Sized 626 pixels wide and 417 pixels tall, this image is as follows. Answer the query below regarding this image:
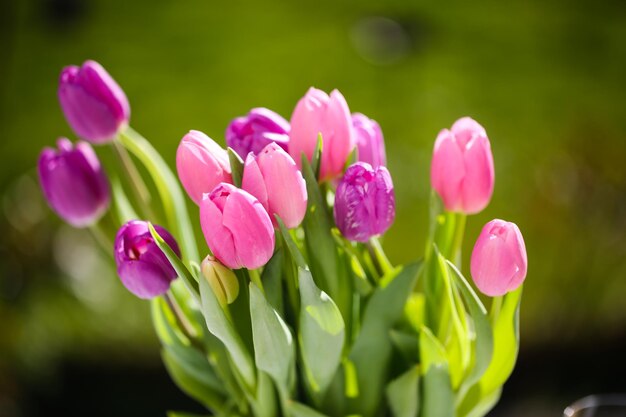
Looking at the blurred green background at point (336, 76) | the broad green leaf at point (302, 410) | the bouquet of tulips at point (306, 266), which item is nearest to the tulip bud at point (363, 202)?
the bouquet of tulips at point (306, 266)

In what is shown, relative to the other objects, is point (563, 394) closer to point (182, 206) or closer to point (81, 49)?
point (182, 206)

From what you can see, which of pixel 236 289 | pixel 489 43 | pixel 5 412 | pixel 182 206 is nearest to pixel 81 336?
pixel 5 412

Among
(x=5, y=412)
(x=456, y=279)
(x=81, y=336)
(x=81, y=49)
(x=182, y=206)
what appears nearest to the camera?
(x=456, y=279)

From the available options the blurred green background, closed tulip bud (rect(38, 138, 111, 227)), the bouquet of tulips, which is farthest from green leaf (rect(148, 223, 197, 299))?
the blurred green background

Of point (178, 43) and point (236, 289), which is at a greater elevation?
point (178, 43)

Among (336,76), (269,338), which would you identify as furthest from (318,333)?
(336,76)

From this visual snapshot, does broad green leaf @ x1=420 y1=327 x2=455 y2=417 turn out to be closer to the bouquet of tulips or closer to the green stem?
the bouquet of tulips
